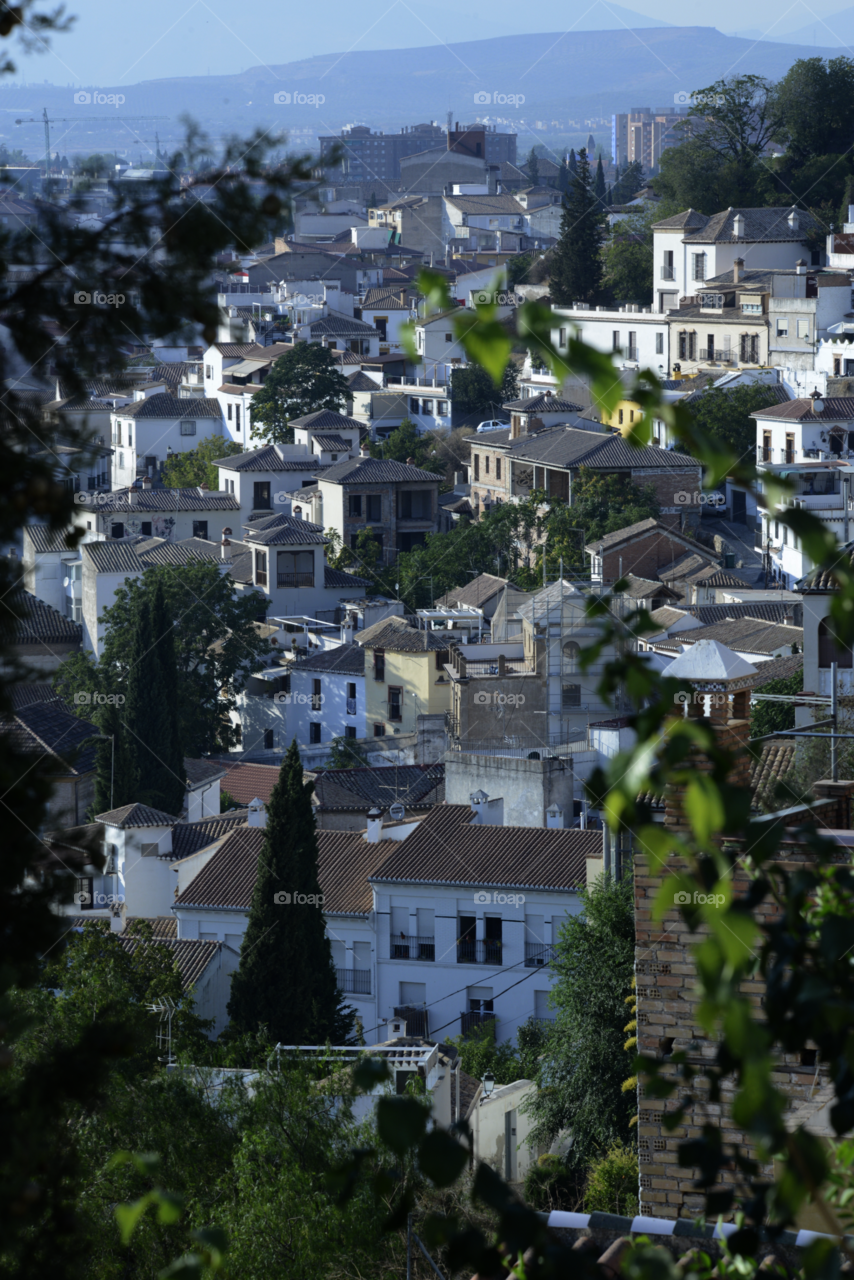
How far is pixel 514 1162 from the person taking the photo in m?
18.3

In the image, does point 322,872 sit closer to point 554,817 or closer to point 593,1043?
point 554,817

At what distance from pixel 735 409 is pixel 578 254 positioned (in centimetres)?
1834

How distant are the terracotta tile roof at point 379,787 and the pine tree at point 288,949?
21.3 feet

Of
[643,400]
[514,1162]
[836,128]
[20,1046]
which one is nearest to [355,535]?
[836,128]

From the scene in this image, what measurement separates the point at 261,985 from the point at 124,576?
26.7 m

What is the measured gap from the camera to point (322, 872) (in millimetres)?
26484

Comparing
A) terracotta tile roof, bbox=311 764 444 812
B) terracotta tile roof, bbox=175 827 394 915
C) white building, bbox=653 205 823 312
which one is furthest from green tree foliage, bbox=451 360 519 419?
terracotta tile roof, bbox=175 827 394 915

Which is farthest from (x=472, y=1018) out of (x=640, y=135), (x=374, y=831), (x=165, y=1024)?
(x=640, y=135)

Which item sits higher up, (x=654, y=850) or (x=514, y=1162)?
(x=654, y=850)

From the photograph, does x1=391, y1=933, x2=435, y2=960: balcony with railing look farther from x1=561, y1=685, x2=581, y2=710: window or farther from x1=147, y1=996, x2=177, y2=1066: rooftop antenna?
x1=561, y1=685, x2=581, y2=710: window

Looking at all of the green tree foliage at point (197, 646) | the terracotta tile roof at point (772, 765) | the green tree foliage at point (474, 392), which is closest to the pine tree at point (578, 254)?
the green tree foliage at point (474, 392)

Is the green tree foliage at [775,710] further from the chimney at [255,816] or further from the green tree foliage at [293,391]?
the green tree foliage at [293,391]

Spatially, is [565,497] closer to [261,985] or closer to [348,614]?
[348,614]

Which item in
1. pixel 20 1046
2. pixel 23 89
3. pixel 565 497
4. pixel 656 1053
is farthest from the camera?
pixel 23 89
